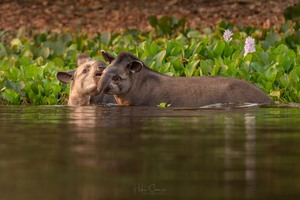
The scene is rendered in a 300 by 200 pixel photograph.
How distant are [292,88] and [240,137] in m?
5.15

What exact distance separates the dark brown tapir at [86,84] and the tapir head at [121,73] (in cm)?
39

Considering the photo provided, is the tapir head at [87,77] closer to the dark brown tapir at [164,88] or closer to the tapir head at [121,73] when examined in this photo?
the dark brown tapir at [164,88]

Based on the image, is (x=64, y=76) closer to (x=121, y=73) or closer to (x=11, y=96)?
(x=11, y=96)

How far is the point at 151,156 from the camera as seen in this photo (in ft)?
20.4

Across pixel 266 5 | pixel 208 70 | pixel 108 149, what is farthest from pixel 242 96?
pixel 266 5

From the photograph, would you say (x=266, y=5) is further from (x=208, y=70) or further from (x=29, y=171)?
(x=29, y=171)

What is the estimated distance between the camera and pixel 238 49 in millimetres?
15008

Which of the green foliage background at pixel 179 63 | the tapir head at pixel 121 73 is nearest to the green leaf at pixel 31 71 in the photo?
the green foliage background at pixel 179 63

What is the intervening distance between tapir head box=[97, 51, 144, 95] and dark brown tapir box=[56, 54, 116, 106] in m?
0.39

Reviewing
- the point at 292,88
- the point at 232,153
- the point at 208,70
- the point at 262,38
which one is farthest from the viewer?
the point at 262,38

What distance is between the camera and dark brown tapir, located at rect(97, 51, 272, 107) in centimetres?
1145

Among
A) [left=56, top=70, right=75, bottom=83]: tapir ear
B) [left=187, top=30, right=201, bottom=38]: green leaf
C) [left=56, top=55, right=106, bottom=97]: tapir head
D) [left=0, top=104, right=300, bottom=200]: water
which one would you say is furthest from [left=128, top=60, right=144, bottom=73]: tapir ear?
[left=187, top=30, right=201, bottom=38]: green leaf

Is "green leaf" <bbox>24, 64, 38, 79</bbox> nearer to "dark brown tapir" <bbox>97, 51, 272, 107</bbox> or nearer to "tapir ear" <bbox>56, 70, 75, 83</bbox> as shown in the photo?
"tapir ear" <bbox>56, 70, 75, 83</bbox>

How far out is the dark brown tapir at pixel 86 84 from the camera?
1206 cm
